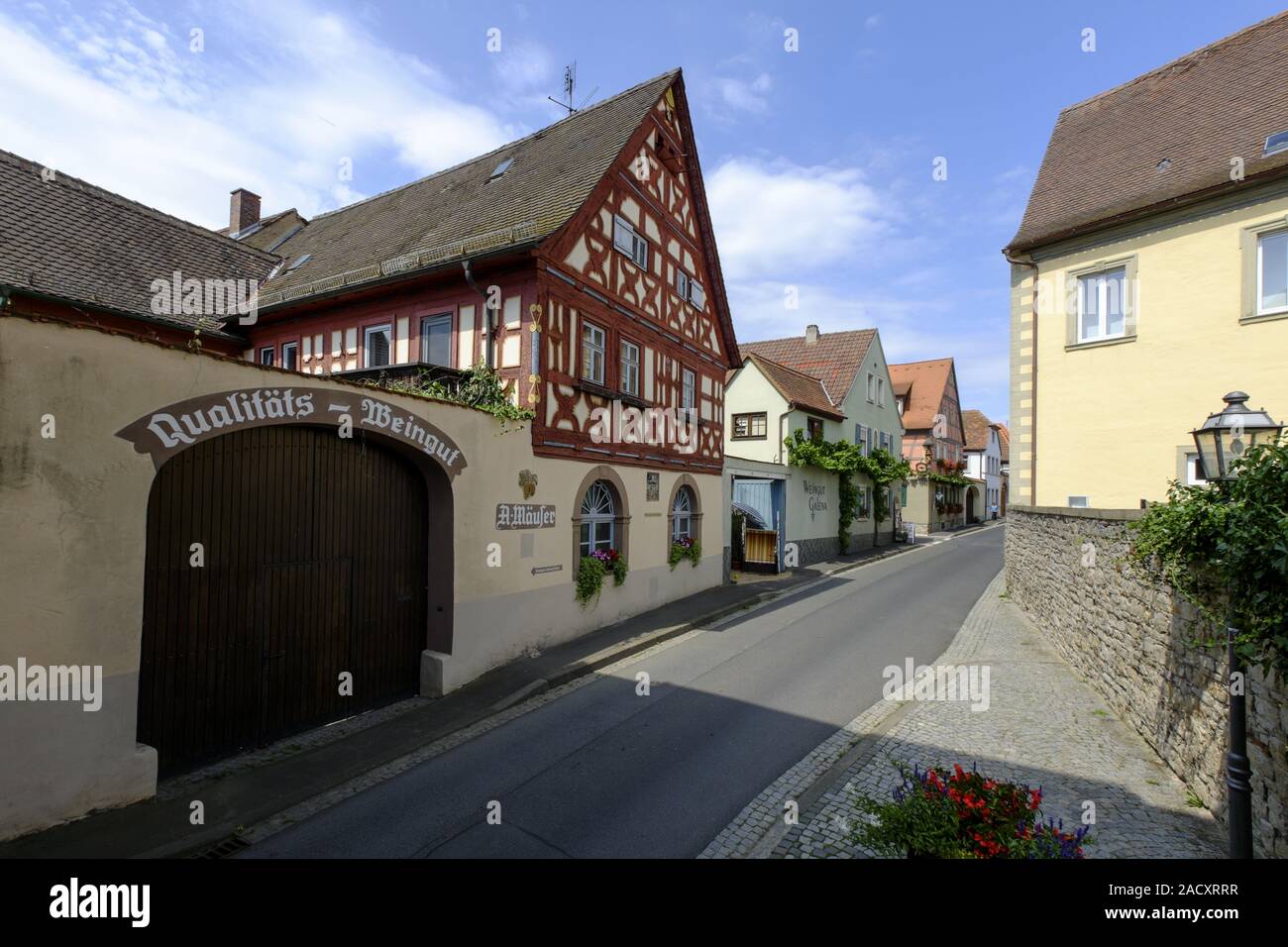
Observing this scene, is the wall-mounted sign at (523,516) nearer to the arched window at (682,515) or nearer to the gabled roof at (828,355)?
the arched window at (682,515)

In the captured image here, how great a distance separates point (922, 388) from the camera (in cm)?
4072

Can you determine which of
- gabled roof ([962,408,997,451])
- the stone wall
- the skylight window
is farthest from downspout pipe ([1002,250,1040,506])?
gabled roof ([962,408,997,451])

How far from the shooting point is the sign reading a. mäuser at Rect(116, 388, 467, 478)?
5410 millimetres

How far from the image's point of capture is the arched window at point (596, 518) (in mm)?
11578

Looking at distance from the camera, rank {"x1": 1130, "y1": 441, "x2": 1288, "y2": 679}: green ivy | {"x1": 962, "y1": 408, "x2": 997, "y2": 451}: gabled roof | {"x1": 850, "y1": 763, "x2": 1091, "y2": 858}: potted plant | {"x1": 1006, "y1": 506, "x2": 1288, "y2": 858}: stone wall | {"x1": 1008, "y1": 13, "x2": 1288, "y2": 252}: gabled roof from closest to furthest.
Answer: {"x1": 850, "y1": 763, "x2": 1091, "y2": 858}: potted plant → {"x1": 1130, "y1": 441, "x2": 1288, "y2": 679}: green ivy → {"x1": 1006, "y1": 506, "x2": 1288, "y2": 858}: stone wall → {"x1": 1008, "y1": 13, "x2": 1288, "y2": 252}: gabled roof → {"x1": 962, "y1": 408, "x2": 997, "y2": 451}: gabled roof

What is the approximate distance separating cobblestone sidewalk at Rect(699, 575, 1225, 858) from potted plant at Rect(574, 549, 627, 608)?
519 cm

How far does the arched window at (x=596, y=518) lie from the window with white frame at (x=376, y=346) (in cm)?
473

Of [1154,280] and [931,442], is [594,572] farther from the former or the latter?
[931,442]

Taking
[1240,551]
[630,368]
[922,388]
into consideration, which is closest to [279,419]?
[630,368]

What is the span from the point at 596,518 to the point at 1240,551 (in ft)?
30.4

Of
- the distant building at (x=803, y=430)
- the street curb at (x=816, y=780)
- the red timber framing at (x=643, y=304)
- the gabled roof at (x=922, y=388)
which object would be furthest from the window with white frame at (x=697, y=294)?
the gabled roof at (x=922, y=388)

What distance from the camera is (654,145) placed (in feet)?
46.0

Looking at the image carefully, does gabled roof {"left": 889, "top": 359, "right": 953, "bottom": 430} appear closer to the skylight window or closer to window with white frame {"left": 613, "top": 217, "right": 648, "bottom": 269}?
the skylight window

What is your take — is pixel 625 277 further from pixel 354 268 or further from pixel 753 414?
pixel 753 414
